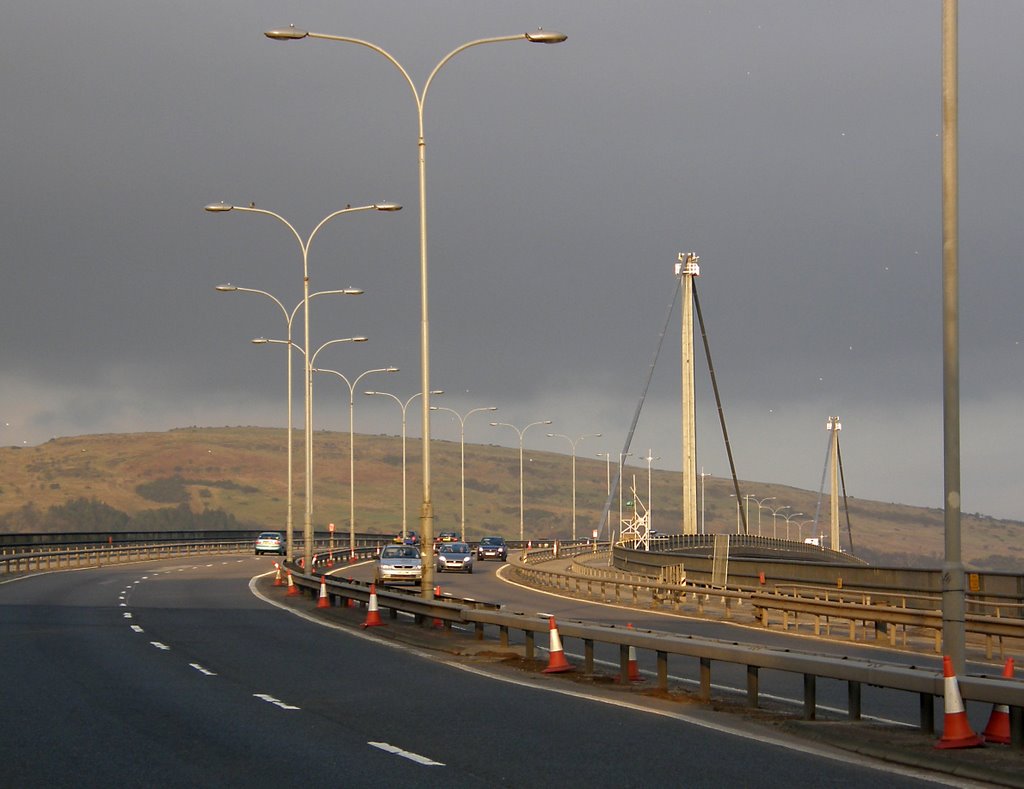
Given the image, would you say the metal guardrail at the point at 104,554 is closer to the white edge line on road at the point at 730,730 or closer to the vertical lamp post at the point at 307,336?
the vertical lamp post at the point at 307,336

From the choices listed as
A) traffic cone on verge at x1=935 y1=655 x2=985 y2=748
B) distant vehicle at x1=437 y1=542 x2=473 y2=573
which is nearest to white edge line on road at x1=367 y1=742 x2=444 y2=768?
traffic cone on verge at x1=935 y1=655 x2=985 y2=748

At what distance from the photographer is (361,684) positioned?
19.5 m

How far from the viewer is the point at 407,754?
1305cm

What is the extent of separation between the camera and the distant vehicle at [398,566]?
55.0 meters

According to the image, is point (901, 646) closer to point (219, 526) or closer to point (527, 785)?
point (527, 785)

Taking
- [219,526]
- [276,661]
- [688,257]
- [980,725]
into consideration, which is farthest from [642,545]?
[219,526]

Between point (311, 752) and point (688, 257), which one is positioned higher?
point (688, 257)

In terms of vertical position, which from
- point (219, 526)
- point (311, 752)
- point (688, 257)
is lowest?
point (219, 526)

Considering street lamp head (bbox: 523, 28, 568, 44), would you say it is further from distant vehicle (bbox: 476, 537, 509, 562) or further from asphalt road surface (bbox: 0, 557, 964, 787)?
distant vehicle (bbox: 476, 537, 509, 562)

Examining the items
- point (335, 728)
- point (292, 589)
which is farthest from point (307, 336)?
point (335, 728)

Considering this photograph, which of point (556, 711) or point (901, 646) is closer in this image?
point (556, 711)

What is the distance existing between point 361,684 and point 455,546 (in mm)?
53280

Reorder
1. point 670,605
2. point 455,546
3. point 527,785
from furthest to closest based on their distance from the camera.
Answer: point 455,546
point 670,605
point 527,785

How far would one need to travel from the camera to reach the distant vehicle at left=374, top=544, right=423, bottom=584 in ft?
181
